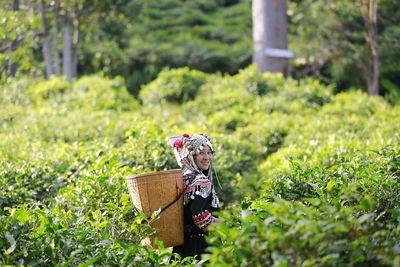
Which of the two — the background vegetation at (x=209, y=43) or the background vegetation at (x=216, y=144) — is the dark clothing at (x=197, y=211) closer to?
the background vegetation at (x=216, y=144)

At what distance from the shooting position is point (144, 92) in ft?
45.0

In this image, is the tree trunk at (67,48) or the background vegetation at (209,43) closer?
the tree trunk at (67,48)

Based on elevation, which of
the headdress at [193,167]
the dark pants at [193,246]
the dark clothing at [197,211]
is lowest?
the dark pants at [193,246]

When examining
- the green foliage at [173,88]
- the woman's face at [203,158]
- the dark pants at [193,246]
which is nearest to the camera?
the dark pants at [193,246]

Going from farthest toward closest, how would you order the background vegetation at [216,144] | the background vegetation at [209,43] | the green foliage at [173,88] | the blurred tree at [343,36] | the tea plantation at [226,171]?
the background vegetation at [209,43], the blurred tree at [343,36], the green foliage at [173,88], the background vegetation at [216,144], the tea plantation at [226,171]

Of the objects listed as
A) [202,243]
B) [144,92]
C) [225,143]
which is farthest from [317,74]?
[202,243]

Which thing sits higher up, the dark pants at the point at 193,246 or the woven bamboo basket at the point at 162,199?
the woven bamboo basket at the point at 162,199

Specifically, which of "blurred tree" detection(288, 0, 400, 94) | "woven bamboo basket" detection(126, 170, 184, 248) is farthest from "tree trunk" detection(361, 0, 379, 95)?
"woven bamboo basket" detection(126, 170, 184, 248)

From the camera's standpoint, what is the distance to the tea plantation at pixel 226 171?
262cm

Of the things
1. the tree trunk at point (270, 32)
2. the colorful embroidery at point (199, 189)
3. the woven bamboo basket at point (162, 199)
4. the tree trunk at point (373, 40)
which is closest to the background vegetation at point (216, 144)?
the woven bamboo basket at point (162, 199)

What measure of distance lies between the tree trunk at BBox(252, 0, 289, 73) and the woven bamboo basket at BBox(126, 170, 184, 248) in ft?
34.1

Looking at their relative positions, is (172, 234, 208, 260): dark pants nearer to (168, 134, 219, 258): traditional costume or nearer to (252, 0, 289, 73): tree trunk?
(168, 134, 219, 258): traditional costume

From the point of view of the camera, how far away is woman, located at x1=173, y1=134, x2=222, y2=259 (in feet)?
13.8

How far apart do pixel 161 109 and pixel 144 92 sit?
1.77 meters
